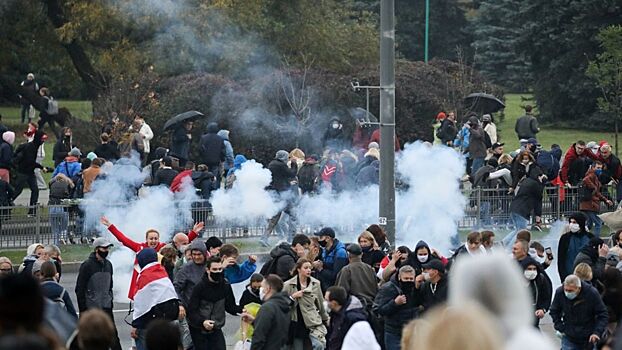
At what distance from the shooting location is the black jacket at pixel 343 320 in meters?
12.0

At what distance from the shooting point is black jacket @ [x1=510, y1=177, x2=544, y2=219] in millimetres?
22500

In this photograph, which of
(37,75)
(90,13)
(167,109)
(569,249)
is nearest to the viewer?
(569,249)

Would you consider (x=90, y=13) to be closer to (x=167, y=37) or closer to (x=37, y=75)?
(x=167, y=37)

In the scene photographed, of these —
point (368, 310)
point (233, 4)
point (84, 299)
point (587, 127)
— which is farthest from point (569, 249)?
point (587, 127)

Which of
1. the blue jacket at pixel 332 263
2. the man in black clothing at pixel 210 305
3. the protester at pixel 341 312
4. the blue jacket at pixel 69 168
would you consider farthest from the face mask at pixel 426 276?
the blue jacket at pixel 69 168

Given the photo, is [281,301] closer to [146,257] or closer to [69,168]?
[146,257]

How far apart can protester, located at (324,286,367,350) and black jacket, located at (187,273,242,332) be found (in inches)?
41.9

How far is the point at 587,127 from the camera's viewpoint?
44.5 m

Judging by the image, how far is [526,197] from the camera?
22500 millimetres

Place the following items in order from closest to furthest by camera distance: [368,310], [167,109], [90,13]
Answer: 1. [368,310]
2. [167,109]
3. [90,13]

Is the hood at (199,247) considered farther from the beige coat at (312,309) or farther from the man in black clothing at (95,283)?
the beige coat at (312,309)

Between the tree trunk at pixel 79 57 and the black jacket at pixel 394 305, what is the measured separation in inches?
921

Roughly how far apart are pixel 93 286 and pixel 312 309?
228 centimetres

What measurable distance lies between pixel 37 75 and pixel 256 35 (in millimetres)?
14409
